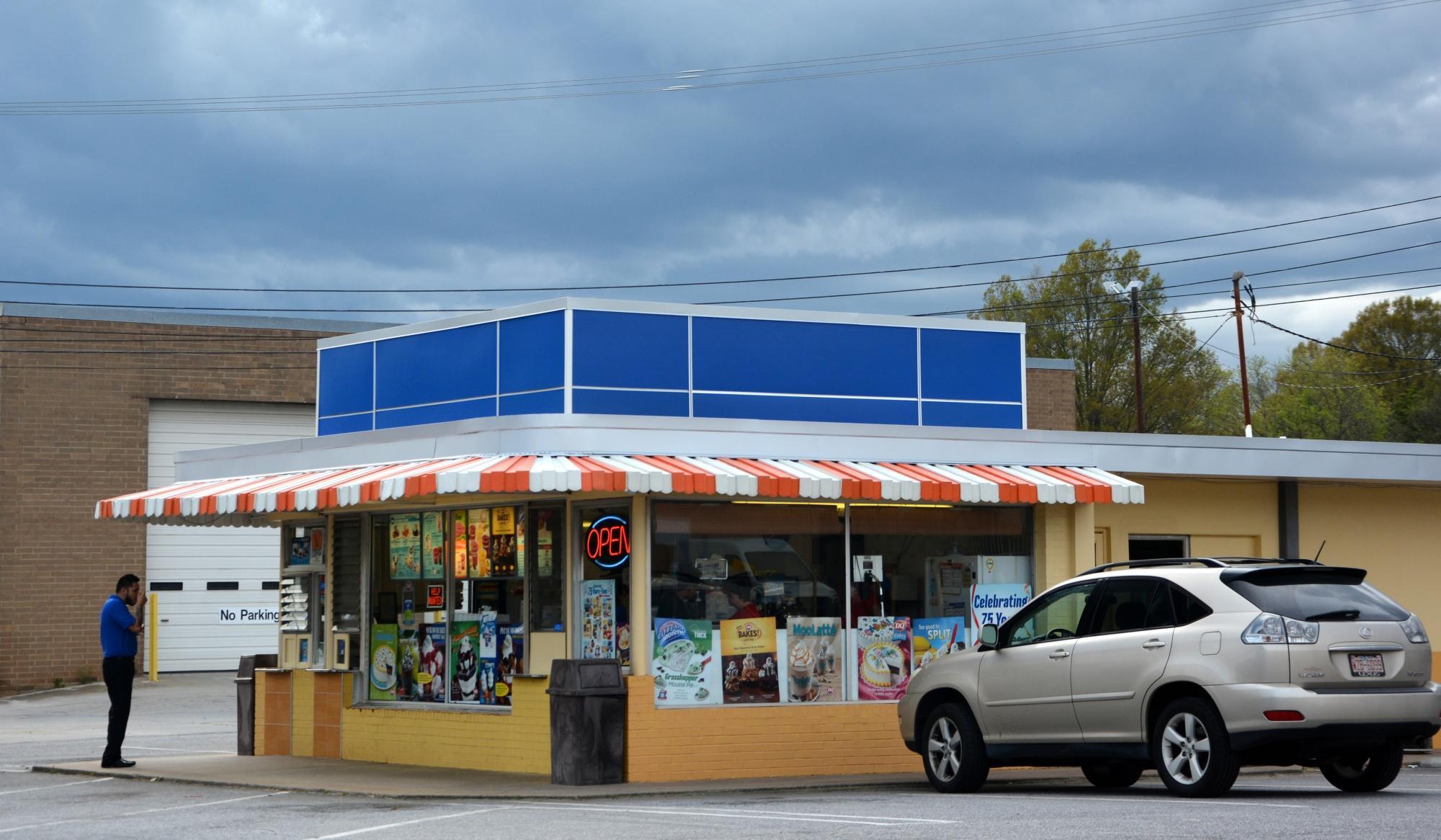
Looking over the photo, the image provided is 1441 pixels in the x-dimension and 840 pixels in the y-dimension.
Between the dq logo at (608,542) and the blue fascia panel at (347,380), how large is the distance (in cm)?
456

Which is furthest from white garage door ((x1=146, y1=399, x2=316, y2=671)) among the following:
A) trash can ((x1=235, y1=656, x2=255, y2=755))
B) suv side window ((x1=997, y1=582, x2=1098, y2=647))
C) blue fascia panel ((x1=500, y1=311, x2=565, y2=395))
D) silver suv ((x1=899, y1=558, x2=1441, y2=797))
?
silver suv ((x1=899, y1=558, x2=1441, y2=797))

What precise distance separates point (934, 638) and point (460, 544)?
15.2 feet

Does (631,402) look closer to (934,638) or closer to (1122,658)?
(934,638)

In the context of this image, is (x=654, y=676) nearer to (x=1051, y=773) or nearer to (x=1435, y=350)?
(x=1051, y=773)

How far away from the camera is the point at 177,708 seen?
27609 mm

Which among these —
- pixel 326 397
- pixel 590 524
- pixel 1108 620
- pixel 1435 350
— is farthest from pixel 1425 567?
pixel 1435 350

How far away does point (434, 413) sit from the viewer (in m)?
18.1

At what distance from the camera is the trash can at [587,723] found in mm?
14523

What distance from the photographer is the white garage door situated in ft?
106

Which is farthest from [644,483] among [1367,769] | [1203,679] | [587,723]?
[1367,769]

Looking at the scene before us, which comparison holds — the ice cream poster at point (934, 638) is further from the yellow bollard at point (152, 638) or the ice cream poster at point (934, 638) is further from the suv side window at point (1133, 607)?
the yellow bollard at point (152, 638)

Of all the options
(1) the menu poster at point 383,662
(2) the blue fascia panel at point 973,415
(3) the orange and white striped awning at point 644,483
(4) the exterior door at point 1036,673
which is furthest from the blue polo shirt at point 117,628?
(4) the exterior door at point 1036,673

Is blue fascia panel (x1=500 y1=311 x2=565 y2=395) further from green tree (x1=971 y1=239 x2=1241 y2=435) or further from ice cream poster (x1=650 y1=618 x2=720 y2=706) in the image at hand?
green tree (x1=971 y1=239 x2=1241 y2=435)

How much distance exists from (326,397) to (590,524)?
217 inches
